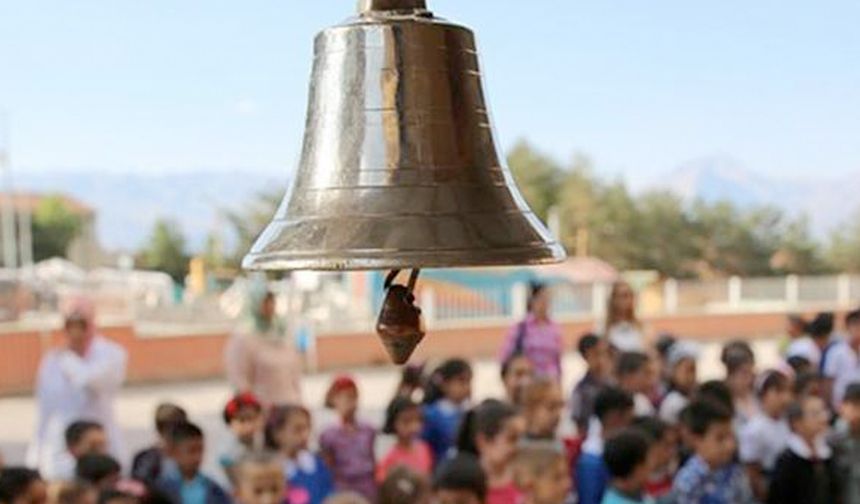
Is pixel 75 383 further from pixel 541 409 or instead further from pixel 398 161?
pixel 398 161

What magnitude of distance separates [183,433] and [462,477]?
3.04ft

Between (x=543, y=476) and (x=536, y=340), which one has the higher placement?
(x=536, y=340)

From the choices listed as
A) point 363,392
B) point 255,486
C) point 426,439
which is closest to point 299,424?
point 255,486

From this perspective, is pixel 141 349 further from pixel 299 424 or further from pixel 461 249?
pixel 461 249

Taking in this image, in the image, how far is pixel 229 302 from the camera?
19.0 metres

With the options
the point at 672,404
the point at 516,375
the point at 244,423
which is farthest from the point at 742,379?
the point at 244,423

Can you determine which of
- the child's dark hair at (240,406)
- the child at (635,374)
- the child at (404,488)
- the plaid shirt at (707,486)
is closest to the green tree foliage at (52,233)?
the child at (635,374)

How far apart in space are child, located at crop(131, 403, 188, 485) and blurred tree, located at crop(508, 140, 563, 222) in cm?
3317

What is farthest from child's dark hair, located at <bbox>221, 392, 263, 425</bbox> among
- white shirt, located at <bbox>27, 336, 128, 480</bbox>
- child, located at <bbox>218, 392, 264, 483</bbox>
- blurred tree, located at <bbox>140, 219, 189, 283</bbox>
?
blurred tree, located at <bbox>140, 219, 189, 283</bbox>

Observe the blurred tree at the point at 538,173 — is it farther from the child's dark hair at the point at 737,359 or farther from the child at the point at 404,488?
the child at the point at 404,488

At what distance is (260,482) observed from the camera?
3.61 metres

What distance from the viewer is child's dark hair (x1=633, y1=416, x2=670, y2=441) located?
3977 mm

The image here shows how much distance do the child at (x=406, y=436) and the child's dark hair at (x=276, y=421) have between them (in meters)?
0.35

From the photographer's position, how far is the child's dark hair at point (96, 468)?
3705 mm
